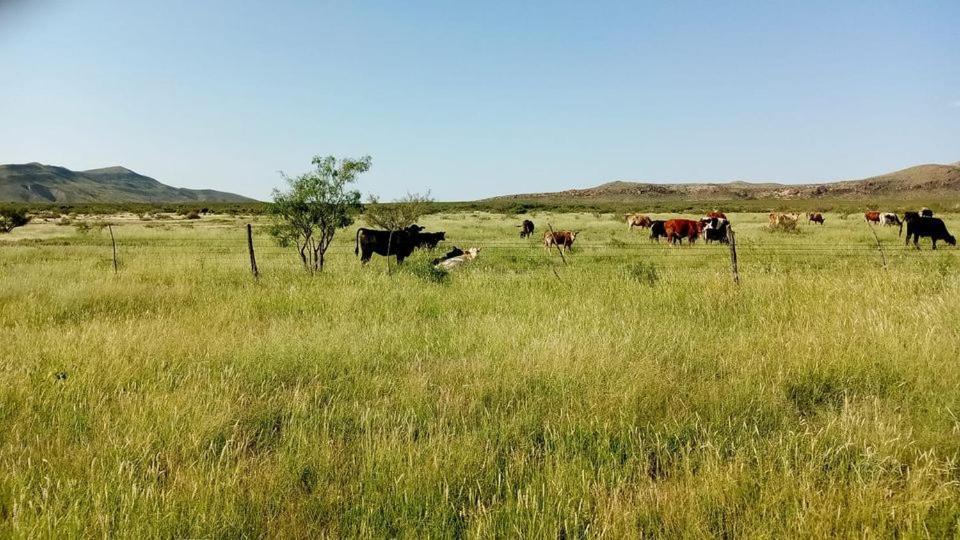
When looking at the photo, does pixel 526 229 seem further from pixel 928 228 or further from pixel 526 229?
pixel 928 228

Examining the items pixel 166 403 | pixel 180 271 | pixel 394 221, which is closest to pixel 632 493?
pixel 166 403

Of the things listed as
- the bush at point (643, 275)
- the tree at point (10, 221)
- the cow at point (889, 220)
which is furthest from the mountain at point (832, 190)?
the bush at point (643, 275)

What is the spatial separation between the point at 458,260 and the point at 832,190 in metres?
177

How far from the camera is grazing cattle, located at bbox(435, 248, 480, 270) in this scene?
15.8 m

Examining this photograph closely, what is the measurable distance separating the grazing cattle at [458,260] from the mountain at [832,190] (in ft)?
484

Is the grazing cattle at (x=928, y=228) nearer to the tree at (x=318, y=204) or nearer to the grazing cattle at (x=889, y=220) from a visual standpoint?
the grazing cattle at (x=889, y=220)

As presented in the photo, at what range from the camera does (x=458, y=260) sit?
16469 millimetres

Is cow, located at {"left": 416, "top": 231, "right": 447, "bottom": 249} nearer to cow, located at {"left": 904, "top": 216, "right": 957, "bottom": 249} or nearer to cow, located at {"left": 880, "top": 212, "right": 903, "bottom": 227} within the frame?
cow, located at {"left": 904, "top": 216, "right": 957, "bottom": 249}

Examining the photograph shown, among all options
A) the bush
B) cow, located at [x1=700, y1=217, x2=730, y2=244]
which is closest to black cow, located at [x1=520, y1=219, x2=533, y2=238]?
cow, located at [x1=700, y1=217, x2=730, y2=244]

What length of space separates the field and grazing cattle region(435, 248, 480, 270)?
297 inches

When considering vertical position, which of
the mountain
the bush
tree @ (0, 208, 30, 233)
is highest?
the mountain

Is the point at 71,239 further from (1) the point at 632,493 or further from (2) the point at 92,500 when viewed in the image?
(1) the point at 632,493

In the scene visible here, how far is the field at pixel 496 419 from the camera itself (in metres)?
2.69

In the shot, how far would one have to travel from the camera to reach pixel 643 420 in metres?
Result: 3.92
